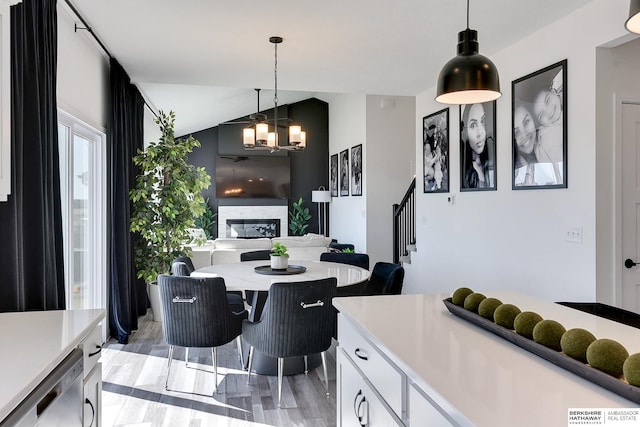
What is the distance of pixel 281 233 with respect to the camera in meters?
10.4

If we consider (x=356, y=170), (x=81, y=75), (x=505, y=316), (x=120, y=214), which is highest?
(x=81, y=75)

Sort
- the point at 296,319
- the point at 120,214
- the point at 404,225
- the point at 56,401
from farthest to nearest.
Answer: the point at 404,225 → the point at 120,214 → the point at 296,319 → the point at 56,401

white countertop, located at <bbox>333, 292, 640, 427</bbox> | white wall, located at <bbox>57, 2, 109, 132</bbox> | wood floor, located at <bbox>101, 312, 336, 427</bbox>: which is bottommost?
wood floor, located at <bbox>101, 312, 336, 427</bbox>

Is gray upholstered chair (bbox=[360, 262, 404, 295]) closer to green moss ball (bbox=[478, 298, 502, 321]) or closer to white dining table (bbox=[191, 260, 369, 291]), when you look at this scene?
white dining table (bbox=[191, 260, 369, 291])

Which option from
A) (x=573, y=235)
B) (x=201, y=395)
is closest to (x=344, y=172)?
(x=573, y=235)

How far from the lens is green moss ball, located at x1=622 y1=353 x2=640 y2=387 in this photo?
0.97 m

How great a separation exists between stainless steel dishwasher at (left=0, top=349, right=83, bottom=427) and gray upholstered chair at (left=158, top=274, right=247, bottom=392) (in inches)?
53.8

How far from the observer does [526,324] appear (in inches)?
54.4

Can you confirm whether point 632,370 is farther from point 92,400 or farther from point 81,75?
point 81,75

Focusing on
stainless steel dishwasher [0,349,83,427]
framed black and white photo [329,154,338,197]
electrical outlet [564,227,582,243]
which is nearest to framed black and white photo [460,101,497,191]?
electrical outlet [564,227,582,243]

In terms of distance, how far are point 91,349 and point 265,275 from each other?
1915mm

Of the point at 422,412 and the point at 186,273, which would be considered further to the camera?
the point at 186,273

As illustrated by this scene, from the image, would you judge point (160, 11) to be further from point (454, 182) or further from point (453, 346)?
point (454, 182)

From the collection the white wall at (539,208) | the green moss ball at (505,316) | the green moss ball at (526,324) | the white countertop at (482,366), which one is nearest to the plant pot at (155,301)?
the white wall at (539,208)
